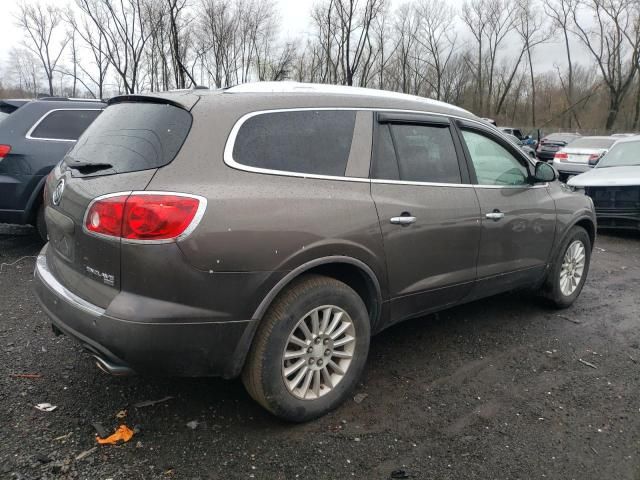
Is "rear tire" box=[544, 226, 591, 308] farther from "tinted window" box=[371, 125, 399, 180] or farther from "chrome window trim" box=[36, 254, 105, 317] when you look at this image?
"chrome window trim" box=[36, 254, 105, 317]

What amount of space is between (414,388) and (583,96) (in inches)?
2118

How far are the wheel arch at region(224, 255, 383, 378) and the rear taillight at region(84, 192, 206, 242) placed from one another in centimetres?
54

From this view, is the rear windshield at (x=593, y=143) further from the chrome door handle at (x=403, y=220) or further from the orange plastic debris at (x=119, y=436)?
the orange plastic debris at (x=119, y=436)

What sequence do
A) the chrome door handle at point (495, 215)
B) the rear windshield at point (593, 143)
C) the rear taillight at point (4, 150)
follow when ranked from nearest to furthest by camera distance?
the chrome door handle at point (495, 215)
the rear taillight at point (4, 150)
the rear windshield at point (593, 143)

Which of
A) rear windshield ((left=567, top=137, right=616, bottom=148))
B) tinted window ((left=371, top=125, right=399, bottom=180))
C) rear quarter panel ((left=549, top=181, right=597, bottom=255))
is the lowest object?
rear quarter panel ((left=549, top=181, right=597, bottom=255))

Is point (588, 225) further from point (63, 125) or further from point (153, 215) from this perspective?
point (63, 125)

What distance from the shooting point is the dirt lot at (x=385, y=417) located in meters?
2.49

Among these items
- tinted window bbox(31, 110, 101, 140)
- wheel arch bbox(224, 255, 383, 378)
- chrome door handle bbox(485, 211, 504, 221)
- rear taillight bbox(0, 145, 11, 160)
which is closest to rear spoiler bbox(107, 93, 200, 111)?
wheel arch bbox(224, 255, 383, 378)

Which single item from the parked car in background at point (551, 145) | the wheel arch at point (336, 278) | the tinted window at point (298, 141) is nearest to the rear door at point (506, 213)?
the wheel arch at point (336, 278)

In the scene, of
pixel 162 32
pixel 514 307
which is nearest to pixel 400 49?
pixel 162 32

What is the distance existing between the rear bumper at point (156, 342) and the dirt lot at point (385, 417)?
1.45 ft

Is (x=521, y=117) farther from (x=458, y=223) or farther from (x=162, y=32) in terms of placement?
(x=458, y=223)

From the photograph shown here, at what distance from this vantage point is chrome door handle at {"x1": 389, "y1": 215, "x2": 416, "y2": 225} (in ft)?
10.1

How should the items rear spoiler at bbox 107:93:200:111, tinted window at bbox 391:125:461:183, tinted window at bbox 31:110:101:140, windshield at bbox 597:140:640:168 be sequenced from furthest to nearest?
windshield at bbox 597:140:640:168 < tinted window at bbox 31:110:101:140 < tinted window at bbox 391:125:461:183 < rear spoiler at bbox 107:93:200:111
